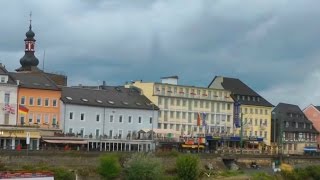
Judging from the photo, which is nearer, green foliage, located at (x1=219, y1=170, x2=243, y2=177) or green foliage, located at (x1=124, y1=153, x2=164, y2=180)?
green foliage, located at (x1=124, y1=153, x2=164, y2=180)

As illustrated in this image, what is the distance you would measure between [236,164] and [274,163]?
9.79 metres

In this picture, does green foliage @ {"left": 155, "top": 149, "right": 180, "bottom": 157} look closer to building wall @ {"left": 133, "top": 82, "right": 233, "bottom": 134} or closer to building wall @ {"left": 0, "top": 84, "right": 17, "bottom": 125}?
building wall @ {"left": 133, "top": 82, "right": 233, "bottom": 134}

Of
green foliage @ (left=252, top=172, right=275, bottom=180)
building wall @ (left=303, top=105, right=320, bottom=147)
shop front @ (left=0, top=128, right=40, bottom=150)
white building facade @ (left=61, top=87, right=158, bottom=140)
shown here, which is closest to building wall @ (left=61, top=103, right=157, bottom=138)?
white building facade @ (left=61, top=87, right=158, bottom=140)

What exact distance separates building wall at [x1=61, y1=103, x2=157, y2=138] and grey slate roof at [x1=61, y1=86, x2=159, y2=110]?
682 millimetres

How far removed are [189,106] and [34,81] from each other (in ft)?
111

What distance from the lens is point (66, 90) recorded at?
372ft

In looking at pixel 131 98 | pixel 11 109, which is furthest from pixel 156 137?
pixel 11 109

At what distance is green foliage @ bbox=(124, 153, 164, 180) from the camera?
8369 centimetres

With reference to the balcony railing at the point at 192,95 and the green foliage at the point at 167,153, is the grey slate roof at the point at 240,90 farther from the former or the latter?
the green foliage at the point at 167,153

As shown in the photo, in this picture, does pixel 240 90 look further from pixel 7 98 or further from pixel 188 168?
pixel 188 168

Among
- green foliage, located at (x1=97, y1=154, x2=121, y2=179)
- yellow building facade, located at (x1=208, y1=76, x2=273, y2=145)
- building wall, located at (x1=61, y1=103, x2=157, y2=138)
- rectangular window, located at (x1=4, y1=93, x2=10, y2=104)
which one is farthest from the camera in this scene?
yellow building facade, located at (x1=208, y1=76, x2=273, y2=145)

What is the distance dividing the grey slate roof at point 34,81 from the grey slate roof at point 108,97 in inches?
111

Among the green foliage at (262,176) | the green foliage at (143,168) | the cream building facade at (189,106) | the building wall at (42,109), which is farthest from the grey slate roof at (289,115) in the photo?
the green foliage at (143,168)

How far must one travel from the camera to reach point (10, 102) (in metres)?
102
